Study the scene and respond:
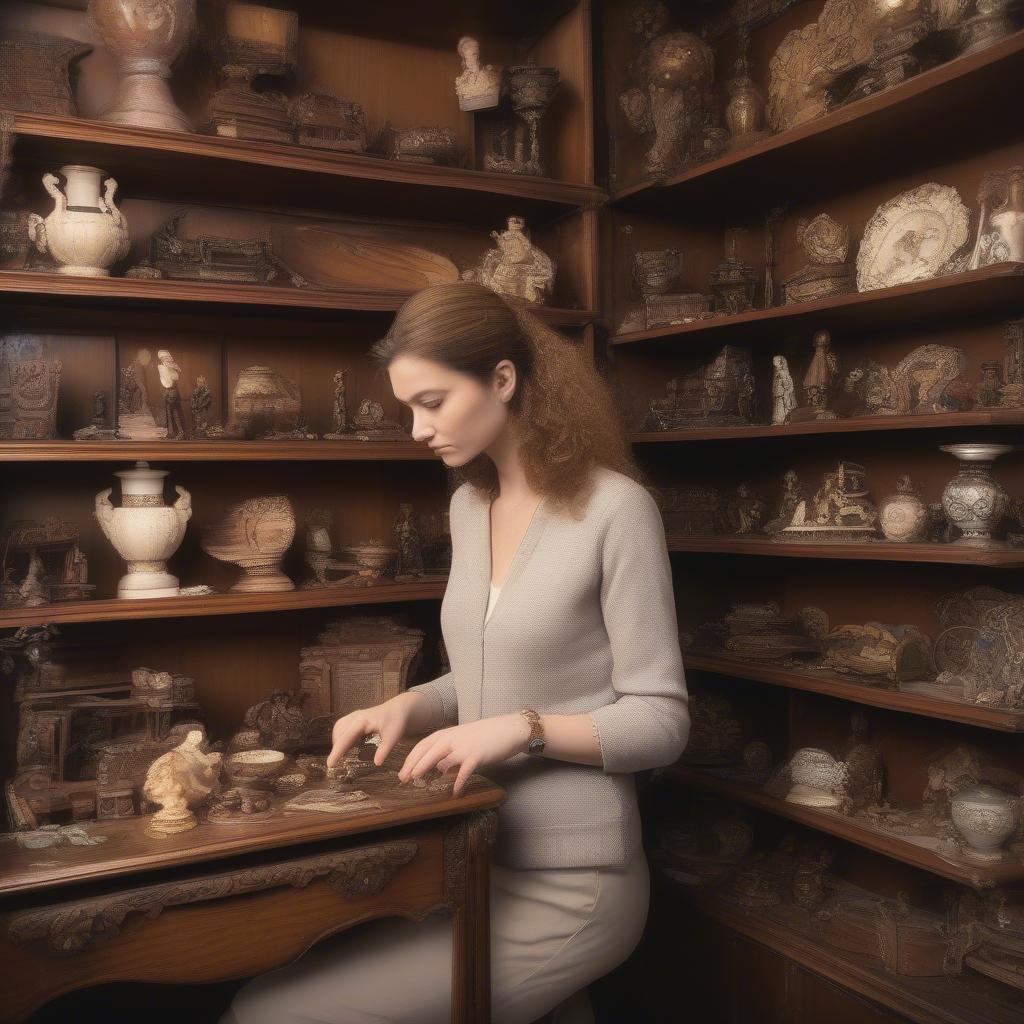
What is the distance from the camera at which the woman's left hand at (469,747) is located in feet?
5.59

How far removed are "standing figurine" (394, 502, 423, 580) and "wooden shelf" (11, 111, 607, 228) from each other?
89 centimetres

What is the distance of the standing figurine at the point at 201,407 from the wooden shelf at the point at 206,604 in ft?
1.47

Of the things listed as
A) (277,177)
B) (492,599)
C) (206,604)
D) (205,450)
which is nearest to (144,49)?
(277,177)

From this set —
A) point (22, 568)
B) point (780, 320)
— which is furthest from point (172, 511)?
point (780, 320)

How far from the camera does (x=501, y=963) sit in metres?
1.90

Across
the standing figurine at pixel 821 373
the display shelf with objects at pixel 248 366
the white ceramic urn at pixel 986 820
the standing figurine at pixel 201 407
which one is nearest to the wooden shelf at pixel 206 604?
the display shelf with objects at pixel 248 366

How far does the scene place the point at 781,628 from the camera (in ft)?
9.42

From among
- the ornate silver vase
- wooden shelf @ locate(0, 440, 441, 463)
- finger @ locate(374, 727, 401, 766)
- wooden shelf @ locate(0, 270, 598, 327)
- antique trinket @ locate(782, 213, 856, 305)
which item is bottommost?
finger @ locate(374, 727, 401, 766)

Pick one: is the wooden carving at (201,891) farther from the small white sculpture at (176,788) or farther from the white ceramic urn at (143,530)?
the white ceramic urn at (143,530)

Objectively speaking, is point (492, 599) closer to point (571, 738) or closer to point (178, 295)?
point (571, 738)

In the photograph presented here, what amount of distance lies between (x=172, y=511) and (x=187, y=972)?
1213 mm

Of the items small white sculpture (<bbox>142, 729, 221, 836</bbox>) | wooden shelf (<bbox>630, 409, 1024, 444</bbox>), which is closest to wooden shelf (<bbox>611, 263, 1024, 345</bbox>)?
wooden shelf (<bbox>630, 409, 1024, 444</bbox>)

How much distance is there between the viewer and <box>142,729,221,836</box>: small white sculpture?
1858 mm

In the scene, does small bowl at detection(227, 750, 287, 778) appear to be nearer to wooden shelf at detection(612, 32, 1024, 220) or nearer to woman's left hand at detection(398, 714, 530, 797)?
woman's left hand at detection(398, 714, 530, 797)
